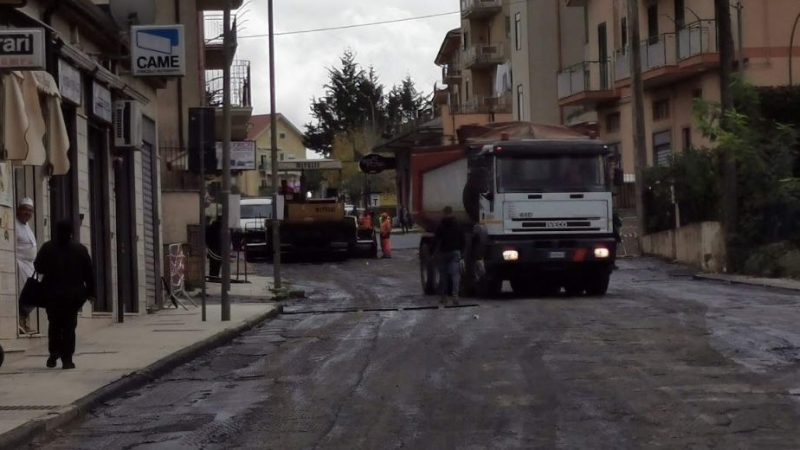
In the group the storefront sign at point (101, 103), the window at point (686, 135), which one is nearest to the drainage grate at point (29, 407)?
the storefront sign at point (101, 103)

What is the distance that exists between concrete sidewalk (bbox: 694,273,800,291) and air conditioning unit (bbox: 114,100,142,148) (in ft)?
42.3

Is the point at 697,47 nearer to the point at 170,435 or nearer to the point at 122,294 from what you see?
the point at 122,294

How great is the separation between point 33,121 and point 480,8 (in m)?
59.5

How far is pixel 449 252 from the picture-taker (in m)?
25.6

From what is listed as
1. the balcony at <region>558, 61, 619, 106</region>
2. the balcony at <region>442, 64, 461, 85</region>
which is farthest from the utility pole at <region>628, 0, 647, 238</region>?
the balcony at <region>442, 64, 461, 85</region>

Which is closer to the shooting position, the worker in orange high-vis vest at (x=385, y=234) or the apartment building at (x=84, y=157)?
the apartment building at (x=84, y=157)

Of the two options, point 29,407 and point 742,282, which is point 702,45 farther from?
point 29,407

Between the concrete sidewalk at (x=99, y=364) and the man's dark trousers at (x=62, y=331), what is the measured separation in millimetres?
218

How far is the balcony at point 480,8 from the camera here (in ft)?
245

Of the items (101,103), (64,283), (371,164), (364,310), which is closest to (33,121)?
(64,283)

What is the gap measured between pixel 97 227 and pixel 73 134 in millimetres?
2693

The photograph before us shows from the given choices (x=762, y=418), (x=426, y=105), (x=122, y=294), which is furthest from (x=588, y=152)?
(x=426, y=105)

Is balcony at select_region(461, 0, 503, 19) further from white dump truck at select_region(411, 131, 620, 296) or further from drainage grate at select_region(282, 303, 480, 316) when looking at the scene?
drainage grate at select_region(282, 303, 480, 316)

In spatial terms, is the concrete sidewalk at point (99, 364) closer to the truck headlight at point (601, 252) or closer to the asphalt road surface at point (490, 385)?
the asphalt road surface at point (490, 385)
